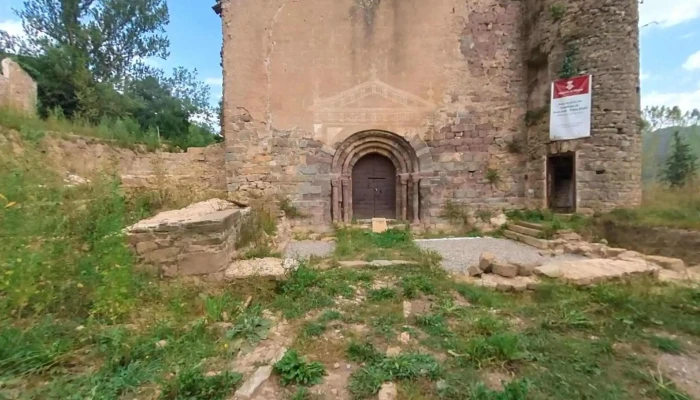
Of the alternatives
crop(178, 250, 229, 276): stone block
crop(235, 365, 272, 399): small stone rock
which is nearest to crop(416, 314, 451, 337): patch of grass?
crop(235, 365, 272, 399): small stone rock

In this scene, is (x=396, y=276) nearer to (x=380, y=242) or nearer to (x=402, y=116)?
(x=380, y=242)

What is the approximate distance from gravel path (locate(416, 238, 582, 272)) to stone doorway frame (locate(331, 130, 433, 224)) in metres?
1.95

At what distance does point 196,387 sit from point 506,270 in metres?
4.14

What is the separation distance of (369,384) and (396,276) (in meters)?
2.58

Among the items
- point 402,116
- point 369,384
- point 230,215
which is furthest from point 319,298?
point 402,116

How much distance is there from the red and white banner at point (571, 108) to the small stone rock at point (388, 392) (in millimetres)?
8817

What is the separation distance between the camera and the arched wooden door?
10.6m

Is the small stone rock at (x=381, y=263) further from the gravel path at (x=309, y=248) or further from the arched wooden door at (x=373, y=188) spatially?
the arched wooden door at (x=373, y=188)

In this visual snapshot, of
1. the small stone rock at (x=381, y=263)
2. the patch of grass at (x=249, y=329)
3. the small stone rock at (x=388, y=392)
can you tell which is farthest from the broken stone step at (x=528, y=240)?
the patch of grass at (x=249, y=329)

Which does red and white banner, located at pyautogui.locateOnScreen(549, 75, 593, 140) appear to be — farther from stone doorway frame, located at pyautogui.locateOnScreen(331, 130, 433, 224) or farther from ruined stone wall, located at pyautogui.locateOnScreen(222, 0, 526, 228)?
stone doorway frame, located at pyautogui.locateOnScreen(331, 130, 433, 224)

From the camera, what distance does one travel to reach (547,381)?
232 centimetres

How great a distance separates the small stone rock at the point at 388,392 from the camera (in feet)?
7.07

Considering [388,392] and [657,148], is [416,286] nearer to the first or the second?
[388,392]

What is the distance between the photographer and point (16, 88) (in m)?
10.3
